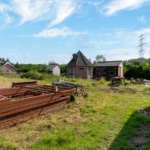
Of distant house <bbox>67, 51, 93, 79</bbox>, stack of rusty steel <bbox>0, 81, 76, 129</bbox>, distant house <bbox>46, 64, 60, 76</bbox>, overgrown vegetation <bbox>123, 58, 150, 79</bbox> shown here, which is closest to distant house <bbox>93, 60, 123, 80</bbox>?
overgrown vegetation <bbox>123, 58, 150, 79</bbox>

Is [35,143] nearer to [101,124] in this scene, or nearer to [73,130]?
[73,130]

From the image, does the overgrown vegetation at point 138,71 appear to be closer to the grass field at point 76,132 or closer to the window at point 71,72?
the window at point 71,72

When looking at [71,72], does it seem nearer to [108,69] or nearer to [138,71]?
[108,69]

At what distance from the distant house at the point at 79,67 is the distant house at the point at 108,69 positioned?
2.94 metres

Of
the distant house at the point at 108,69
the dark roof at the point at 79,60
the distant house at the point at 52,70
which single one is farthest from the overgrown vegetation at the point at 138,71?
the distant house at the point at 52,70

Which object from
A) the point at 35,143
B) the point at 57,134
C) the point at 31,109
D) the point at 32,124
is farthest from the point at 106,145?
the point at 31,109

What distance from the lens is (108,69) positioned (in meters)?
28.8

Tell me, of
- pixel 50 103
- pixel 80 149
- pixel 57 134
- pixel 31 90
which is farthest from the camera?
pixel 31 90

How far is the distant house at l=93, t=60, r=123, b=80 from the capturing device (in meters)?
27.8

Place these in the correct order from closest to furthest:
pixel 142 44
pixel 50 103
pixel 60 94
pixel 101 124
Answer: pixel 101 124
pixel 50 103
pixel 60 94
pixel 142 44

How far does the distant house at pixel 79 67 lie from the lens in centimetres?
2698

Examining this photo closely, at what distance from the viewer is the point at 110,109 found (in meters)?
6.94

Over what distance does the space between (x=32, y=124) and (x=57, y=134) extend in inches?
41.9

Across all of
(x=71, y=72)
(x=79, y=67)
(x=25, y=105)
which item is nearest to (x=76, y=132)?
(x=25, y=105)
